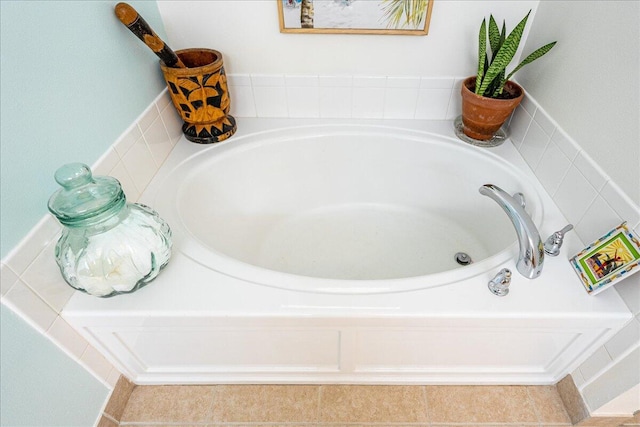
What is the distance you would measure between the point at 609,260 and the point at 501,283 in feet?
0.79

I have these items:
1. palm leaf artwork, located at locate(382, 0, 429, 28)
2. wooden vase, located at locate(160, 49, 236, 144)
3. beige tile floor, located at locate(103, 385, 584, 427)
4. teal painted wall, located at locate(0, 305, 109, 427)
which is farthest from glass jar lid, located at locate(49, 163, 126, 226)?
palm leaf artwork, located at locate(382, 0, 429, 28)

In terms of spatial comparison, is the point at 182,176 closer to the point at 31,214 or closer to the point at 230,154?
the point at 230,154

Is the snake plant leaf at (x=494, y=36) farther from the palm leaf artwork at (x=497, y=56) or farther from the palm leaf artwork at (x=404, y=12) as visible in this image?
the palm leaf artwork at (x=404, y=12)

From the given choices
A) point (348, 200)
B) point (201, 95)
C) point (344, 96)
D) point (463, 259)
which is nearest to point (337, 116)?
point (344, 96)

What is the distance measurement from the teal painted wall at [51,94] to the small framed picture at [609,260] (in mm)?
1272

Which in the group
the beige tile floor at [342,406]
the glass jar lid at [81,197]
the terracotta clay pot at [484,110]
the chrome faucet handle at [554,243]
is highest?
the glass jar lid at [81,197]

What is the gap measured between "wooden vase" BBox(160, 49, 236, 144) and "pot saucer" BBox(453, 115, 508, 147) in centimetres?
88

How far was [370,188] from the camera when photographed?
1.57m

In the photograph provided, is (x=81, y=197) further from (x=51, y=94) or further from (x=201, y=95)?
(x=201, y=95)

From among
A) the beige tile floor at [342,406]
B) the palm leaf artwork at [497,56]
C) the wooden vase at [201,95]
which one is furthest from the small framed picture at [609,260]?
the wooden vase at [201,95]

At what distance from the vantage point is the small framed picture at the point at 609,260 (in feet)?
2.54

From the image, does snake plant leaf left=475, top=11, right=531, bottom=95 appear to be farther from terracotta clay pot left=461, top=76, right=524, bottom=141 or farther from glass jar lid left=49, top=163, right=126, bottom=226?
glass jar lid left=49, top=163, right=126, bottom=226

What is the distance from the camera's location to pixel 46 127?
2.57 ft

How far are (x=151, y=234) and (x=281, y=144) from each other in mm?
704
